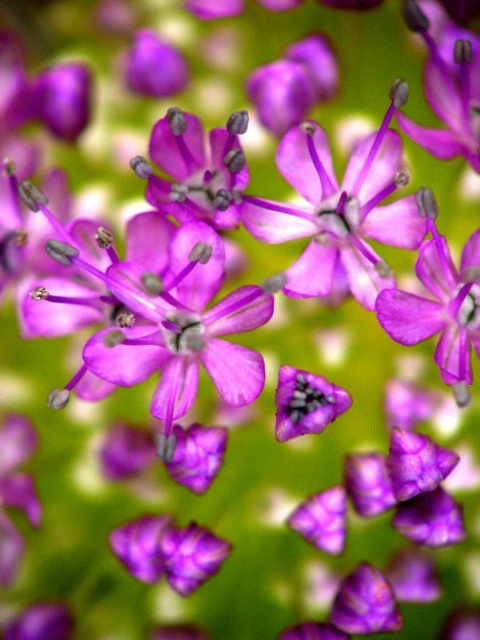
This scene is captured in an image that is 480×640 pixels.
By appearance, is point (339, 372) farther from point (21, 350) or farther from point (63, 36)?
point (63, 36)

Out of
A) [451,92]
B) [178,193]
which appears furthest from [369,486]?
[451,92]

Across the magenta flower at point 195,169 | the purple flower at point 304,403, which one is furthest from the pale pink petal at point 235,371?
the magenta flower at point 195,169

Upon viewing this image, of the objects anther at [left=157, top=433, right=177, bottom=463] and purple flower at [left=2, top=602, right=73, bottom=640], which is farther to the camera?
Answer: purple flower at [left=2, top=602, right=73, bottom=640]

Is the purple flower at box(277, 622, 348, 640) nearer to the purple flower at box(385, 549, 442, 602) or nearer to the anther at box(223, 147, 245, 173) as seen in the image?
the purple flower at box(385, 549, 442, 602)

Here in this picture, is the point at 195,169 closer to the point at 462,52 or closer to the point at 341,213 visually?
the point at 341,213


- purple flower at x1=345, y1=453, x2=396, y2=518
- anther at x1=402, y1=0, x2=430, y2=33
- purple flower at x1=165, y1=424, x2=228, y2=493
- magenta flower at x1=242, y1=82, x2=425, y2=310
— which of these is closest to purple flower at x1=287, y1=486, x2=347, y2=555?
purple flower at x1=345, y1=453, x2=396, y2=518
